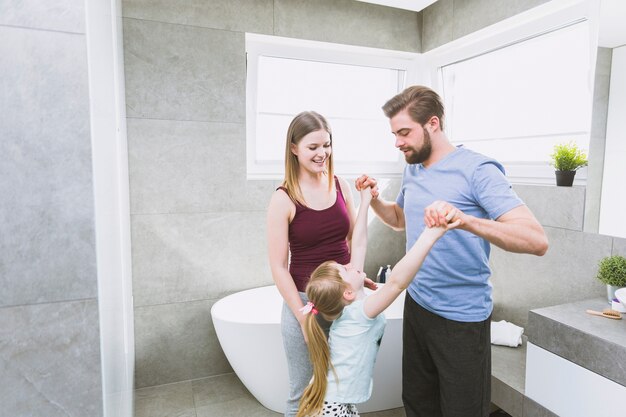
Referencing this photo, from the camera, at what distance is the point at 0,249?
940 mm

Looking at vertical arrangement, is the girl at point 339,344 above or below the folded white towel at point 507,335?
above

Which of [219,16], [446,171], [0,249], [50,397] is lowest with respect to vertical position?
[50,397]

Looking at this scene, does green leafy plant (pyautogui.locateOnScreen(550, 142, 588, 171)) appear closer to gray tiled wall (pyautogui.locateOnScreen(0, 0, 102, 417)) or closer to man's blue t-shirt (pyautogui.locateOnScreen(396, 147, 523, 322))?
man's blue t-shirt (pyautogui.locateOnScreen(396, 147, 523, 322))

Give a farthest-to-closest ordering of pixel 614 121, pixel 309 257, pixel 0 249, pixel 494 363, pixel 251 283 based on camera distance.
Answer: pixel 251 283 → pixel 494 363 → pixel 614 121 → pixel 309 257 → pixel 0 249

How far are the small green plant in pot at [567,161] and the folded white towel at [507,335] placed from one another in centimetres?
90

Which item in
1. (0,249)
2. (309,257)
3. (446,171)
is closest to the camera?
(0,249)

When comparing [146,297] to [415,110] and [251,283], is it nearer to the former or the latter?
[251,283]

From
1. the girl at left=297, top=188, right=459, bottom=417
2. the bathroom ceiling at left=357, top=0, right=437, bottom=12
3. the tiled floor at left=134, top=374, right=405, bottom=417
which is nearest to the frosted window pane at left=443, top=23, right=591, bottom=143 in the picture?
the bathroom ceiling at left=357, top=0, right=437, bottom=12

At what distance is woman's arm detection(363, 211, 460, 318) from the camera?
1.33m

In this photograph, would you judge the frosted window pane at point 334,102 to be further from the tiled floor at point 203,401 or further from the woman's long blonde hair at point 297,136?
the tiled floor at point 203,401

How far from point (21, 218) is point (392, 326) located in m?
2.02

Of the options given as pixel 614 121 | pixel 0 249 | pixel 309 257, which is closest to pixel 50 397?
pixel 0 249

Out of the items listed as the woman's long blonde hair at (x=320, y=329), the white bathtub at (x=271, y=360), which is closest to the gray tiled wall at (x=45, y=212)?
the woman's long blonde hair at (x=320, y=329)

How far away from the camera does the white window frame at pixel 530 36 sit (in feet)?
7.60
